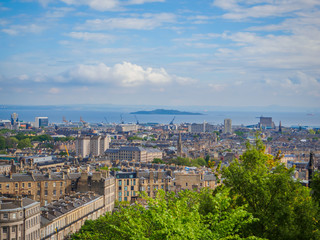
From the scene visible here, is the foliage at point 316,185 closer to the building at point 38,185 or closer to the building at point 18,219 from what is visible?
the building at point 18,219

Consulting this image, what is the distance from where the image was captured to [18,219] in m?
34.4

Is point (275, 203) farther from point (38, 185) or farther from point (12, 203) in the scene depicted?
point (38, 185)

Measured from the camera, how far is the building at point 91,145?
476 ft

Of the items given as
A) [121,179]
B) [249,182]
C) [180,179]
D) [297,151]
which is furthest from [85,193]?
[297,151]

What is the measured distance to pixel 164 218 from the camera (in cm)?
1547

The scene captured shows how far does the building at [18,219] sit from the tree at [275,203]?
16.8m

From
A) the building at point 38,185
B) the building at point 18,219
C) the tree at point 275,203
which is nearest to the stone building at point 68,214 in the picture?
the building at point 18,219

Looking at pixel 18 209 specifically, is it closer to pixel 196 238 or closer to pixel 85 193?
pixel 85 193

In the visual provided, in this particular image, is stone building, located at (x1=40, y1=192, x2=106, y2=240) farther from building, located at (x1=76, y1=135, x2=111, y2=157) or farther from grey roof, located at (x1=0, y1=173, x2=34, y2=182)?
building, located at (x1=76, y1=135, x2=111, y2=157)

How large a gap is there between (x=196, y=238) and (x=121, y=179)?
48.9 m

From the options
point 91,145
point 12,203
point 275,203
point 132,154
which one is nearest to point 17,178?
point 12,203

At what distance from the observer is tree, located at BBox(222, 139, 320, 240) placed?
19156 millimetres

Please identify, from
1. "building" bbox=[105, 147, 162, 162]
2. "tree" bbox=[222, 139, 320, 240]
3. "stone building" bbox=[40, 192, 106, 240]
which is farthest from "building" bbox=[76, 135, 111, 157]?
"tree" bbox=[222, 139, 320, 240]

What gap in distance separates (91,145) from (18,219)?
114 m
